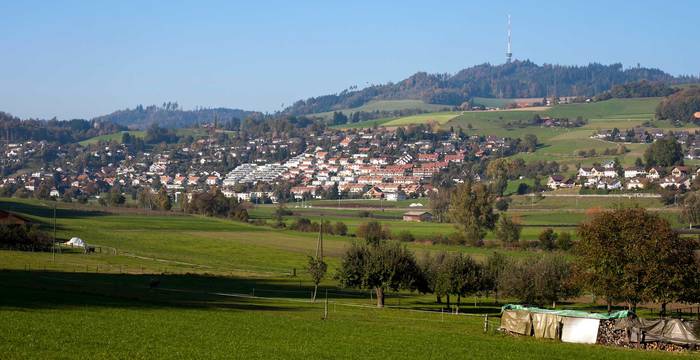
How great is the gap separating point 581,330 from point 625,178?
130 metres

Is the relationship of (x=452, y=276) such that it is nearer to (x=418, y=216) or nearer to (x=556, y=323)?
(x=556, y=323)

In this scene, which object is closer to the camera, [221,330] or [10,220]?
[221,330]

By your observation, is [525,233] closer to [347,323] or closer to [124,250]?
[124,250]

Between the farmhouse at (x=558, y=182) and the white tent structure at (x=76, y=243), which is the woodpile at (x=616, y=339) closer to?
the white tent structure at (x=76, y=243)

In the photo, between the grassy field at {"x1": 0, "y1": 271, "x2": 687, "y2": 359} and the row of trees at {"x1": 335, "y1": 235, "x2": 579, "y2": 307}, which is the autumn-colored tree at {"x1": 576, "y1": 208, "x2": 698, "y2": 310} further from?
the grassy field at {"x1": 0, "y1": 271, "x2": 687, "y2": 359}

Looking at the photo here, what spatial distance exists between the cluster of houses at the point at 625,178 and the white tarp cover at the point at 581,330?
366ft

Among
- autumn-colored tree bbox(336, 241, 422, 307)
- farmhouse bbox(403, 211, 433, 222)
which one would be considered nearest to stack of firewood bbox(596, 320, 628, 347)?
autumn-colored tree bbox(336, 241, 422, 307)

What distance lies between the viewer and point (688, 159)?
190625 mm

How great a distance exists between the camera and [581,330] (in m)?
39.2

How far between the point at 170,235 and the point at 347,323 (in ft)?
199

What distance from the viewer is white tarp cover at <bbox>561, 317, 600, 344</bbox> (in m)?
39.0

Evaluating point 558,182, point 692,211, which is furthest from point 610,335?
point 558,182

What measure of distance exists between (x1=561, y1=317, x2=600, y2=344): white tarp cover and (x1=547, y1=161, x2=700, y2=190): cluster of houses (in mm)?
111416

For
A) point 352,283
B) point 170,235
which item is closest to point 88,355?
point 352,283
